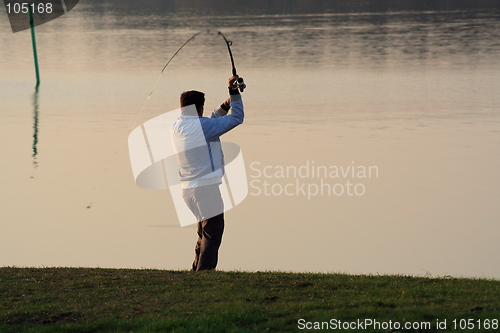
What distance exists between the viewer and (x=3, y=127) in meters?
22.8

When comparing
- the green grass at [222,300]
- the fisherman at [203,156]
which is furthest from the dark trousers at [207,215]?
the green grass at [222,300]

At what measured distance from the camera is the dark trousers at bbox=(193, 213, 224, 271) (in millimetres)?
8625

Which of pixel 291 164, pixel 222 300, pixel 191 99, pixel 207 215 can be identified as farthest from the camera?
pixel 291 164

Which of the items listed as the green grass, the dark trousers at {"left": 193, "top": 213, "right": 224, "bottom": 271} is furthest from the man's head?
the green grass

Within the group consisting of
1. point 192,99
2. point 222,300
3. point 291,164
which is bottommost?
point 291,164

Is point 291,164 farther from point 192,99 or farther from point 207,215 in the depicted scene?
point 192,99

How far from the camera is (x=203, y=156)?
27.7 feet

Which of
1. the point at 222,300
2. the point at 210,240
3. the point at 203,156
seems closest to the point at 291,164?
the point at 210,240

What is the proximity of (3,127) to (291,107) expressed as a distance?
842 cm

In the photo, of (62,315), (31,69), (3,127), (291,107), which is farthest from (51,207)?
(31,69)

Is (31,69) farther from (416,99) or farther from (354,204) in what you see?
(354,204)

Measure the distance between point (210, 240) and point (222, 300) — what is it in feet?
5.45

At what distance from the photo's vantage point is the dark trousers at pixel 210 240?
8625mm

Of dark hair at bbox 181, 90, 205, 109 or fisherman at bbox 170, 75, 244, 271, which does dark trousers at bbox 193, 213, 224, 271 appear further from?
dark hair at bbox 181, 90, 205, 109
